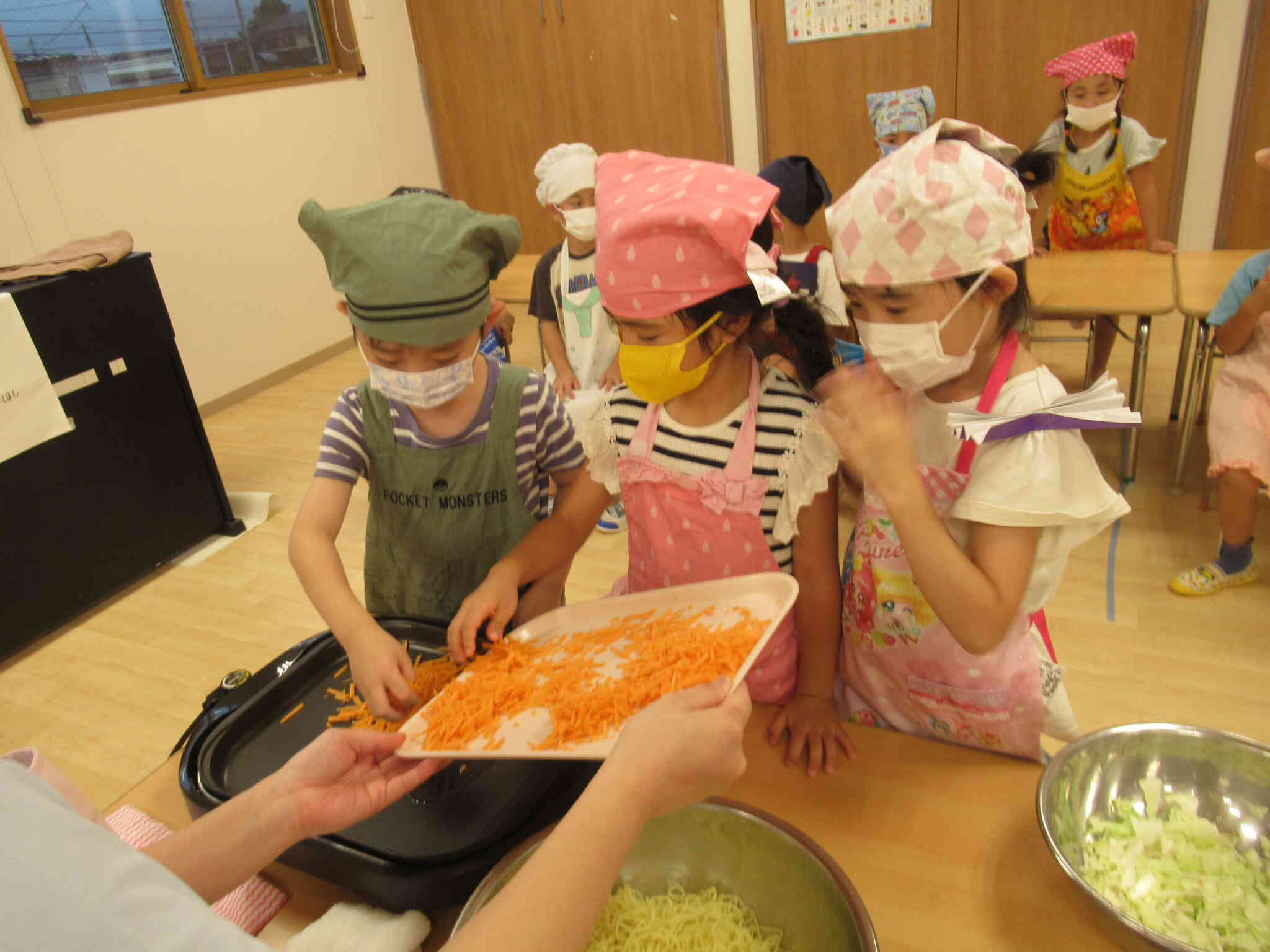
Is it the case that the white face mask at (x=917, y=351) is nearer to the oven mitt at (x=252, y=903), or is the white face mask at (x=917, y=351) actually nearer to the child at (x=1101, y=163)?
the oven mitt at (x=252, y=903)

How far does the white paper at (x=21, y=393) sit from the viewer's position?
241 cm

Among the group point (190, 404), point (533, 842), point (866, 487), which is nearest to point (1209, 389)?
point (866, 487)

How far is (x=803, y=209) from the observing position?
111 inches

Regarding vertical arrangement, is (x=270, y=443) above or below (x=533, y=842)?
below

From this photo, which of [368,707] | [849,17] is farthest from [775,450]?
[849,17]

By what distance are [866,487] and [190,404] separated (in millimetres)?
2785

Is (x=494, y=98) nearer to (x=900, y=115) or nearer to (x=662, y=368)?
(x=900, y=115)

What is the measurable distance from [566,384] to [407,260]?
6.14 feet

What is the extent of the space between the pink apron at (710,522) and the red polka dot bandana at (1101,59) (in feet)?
9.75

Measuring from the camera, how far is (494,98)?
5973 mm

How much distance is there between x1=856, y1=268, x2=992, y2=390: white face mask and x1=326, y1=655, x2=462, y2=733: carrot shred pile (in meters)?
0.69

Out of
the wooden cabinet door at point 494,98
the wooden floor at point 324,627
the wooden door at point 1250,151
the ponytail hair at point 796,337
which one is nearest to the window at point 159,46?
the wooden cabinet door at point 494,98

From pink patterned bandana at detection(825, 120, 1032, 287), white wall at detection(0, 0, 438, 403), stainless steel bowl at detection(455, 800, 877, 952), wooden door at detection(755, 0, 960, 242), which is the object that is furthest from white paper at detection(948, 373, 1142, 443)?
white wall at detection(0, 0, 438, 403)

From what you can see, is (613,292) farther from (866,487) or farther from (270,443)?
(270,443)
